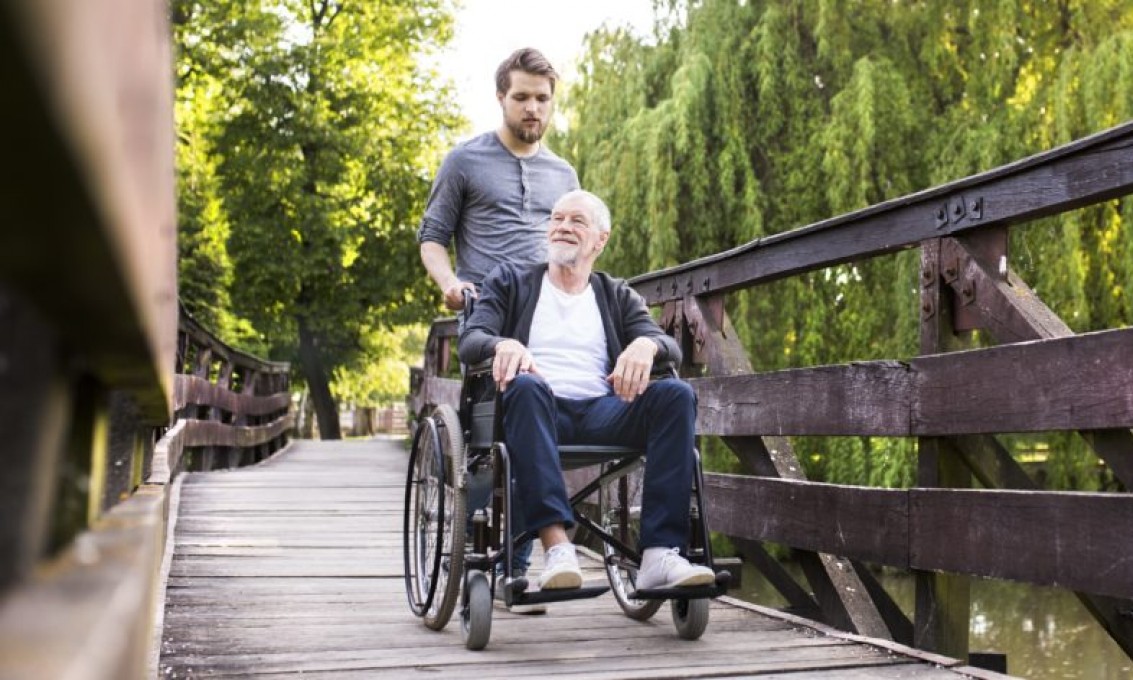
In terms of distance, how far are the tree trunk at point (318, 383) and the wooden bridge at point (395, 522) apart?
570 inches

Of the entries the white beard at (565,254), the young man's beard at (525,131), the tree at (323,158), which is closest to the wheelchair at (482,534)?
the white beard at (565,254)

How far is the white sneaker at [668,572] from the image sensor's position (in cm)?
266

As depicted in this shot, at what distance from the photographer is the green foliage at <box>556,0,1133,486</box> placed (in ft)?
22.2

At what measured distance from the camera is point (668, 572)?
2.69 m

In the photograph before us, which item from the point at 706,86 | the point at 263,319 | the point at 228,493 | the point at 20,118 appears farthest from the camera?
the point at 263,319

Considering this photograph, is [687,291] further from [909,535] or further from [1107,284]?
[1107,284]

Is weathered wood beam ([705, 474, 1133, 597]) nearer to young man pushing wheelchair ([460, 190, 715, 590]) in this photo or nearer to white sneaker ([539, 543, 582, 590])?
young man pushing wheelchair ([460, 190, 715, 590])

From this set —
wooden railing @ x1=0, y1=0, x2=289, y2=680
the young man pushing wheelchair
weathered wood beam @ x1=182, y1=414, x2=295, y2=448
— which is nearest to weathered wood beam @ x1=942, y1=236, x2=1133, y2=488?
the young man pushing wheelchair

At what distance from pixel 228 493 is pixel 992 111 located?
4.91 metres

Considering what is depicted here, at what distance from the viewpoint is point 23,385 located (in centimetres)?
32

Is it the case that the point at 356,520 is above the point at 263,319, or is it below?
below

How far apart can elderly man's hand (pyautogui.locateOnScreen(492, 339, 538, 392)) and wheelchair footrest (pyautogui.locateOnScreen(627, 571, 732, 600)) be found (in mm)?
549

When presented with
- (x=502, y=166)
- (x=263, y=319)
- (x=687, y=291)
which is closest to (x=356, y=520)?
(x=687, y=291)

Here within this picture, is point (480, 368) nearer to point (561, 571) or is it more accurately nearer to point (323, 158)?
point (561, 571)
